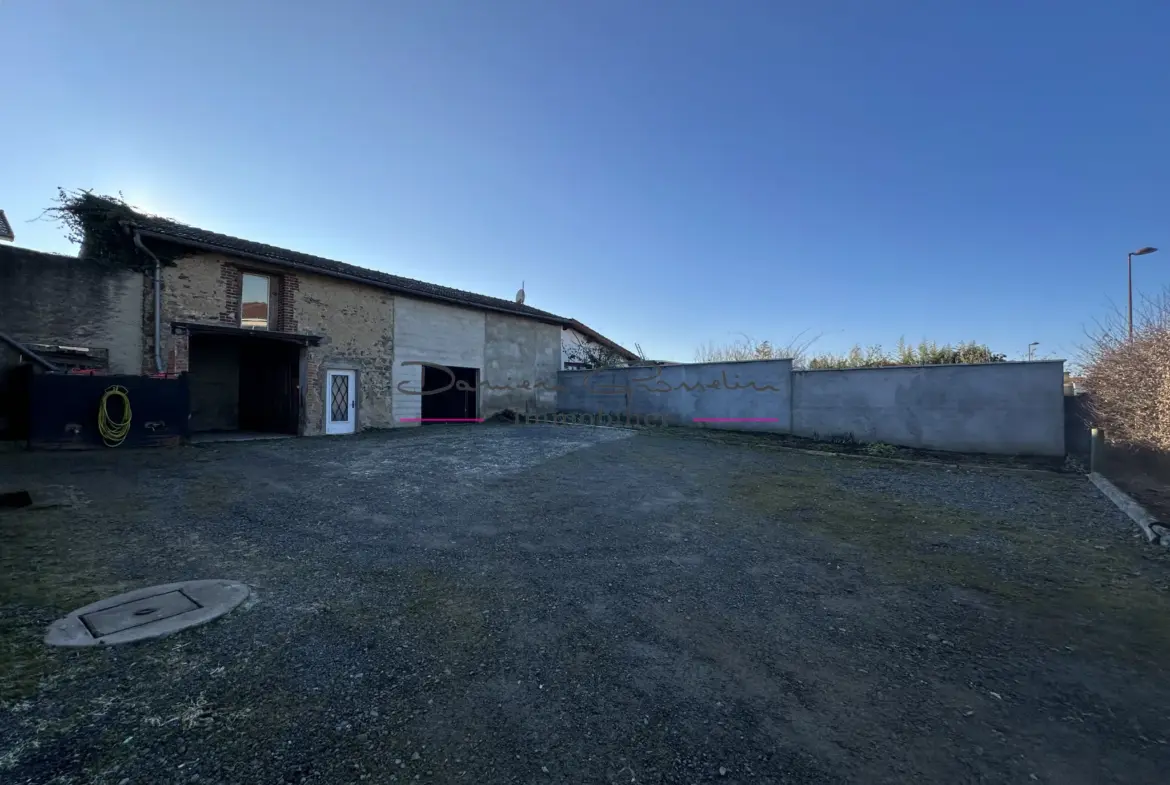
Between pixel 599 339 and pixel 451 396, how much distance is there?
7991mm

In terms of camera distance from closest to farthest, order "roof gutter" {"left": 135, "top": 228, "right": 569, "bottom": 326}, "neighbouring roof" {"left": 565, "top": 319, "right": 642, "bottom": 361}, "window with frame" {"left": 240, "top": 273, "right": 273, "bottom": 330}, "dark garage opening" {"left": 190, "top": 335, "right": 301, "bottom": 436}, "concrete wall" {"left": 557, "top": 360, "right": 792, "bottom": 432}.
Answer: "roof gutter" {"left": 135, "top": 228, "right": 569, "bottom": 326}
"window with frame" {"left": 240, "top": 273, "right": 273, "bottom": 330}
"dark garage opening" {"left": 190, "top": 335, "right": 301, "bottom": 436}
"concrete wall" {"left": 557, "top": 360, "right": 792, "bottom": 432}
"neighbouring roof" {"left": 565, "top": 319, "right": 642, "bottom": 361}

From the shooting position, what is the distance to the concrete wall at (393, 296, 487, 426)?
14.1 metres

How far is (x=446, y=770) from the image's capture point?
1.79 meters

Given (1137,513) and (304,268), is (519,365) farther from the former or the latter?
(1137,513)

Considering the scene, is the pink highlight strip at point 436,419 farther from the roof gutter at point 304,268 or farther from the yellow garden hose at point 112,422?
the yellow garden hose at point 112,422

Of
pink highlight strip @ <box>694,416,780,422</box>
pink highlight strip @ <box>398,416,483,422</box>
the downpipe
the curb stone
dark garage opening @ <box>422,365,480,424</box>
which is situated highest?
the downpipe

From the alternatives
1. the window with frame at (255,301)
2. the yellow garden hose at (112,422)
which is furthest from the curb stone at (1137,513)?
the window with frame at (255,301)

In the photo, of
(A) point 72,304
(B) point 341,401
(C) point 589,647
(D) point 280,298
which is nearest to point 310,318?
(D) point 280,298

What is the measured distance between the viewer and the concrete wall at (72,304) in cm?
866

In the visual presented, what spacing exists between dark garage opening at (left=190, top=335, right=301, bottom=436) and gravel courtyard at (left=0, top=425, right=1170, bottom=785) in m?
6.87

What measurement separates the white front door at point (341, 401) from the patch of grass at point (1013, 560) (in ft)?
35.1

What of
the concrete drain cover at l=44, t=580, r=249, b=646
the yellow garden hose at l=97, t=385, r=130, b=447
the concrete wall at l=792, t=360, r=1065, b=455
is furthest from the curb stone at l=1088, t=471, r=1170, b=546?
the yellow garden hose at l=97, t=385, r=130, b=447

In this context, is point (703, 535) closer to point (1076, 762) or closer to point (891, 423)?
point (1076, 762)

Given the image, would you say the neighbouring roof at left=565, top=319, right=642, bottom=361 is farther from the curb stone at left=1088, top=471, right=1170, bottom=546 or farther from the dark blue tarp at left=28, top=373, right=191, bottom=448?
the curb stone at left=1088, top=471, right=1170, bottom=546
